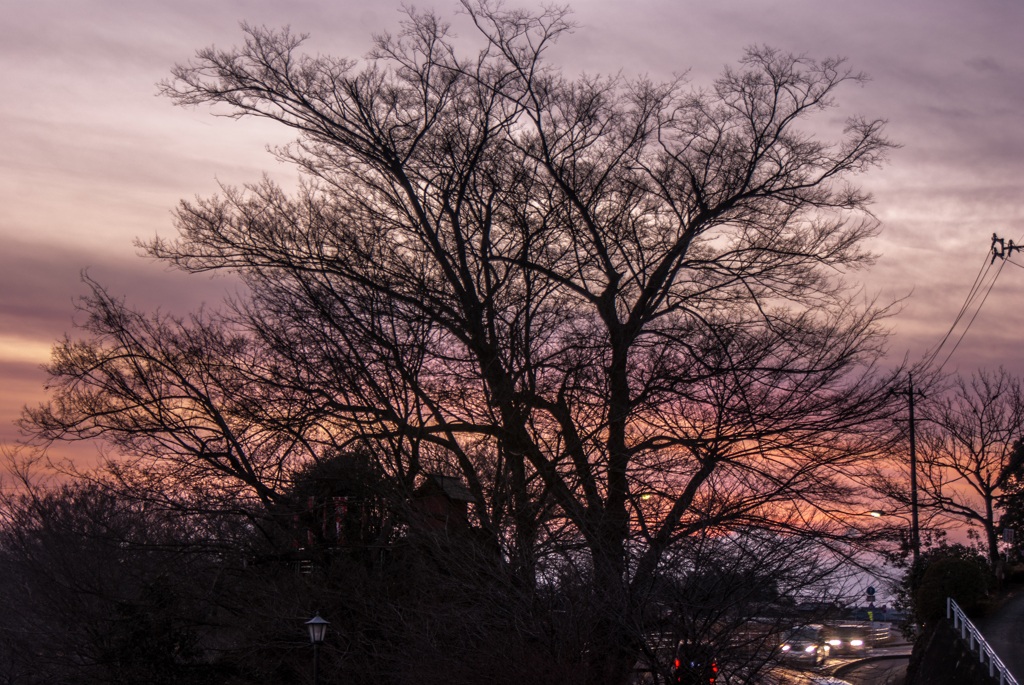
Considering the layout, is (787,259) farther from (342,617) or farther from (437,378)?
(342,617)

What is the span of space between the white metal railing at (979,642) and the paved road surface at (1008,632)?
54cm

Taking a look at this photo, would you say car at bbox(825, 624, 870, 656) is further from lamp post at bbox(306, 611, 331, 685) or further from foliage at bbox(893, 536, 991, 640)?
foliage at bbox(893, 536, 991, 640)

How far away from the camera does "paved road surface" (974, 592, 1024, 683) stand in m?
17.0

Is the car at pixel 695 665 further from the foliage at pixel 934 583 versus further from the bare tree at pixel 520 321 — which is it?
the foliage at pixel 934 583

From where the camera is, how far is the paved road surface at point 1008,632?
17.0 metres

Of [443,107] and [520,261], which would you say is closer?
[520,261]

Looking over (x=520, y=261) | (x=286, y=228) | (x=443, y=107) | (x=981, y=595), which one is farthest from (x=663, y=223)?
(x=981, y=595)

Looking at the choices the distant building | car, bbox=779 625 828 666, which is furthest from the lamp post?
car, bbox=779 625 828 666

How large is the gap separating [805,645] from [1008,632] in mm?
13649

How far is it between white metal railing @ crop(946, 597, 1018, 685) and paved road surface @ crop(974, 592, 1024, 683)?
54 cm

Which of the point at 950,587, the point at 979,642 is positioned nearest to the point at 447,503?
the point at 979,642

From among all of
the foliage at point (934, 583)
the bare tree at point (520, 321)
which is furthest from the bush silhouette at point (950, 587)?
the bare tree at point (520, 321)

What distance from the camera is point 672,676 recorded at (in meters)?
9.07

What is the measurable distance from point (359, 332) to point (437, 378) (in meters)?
1.59
